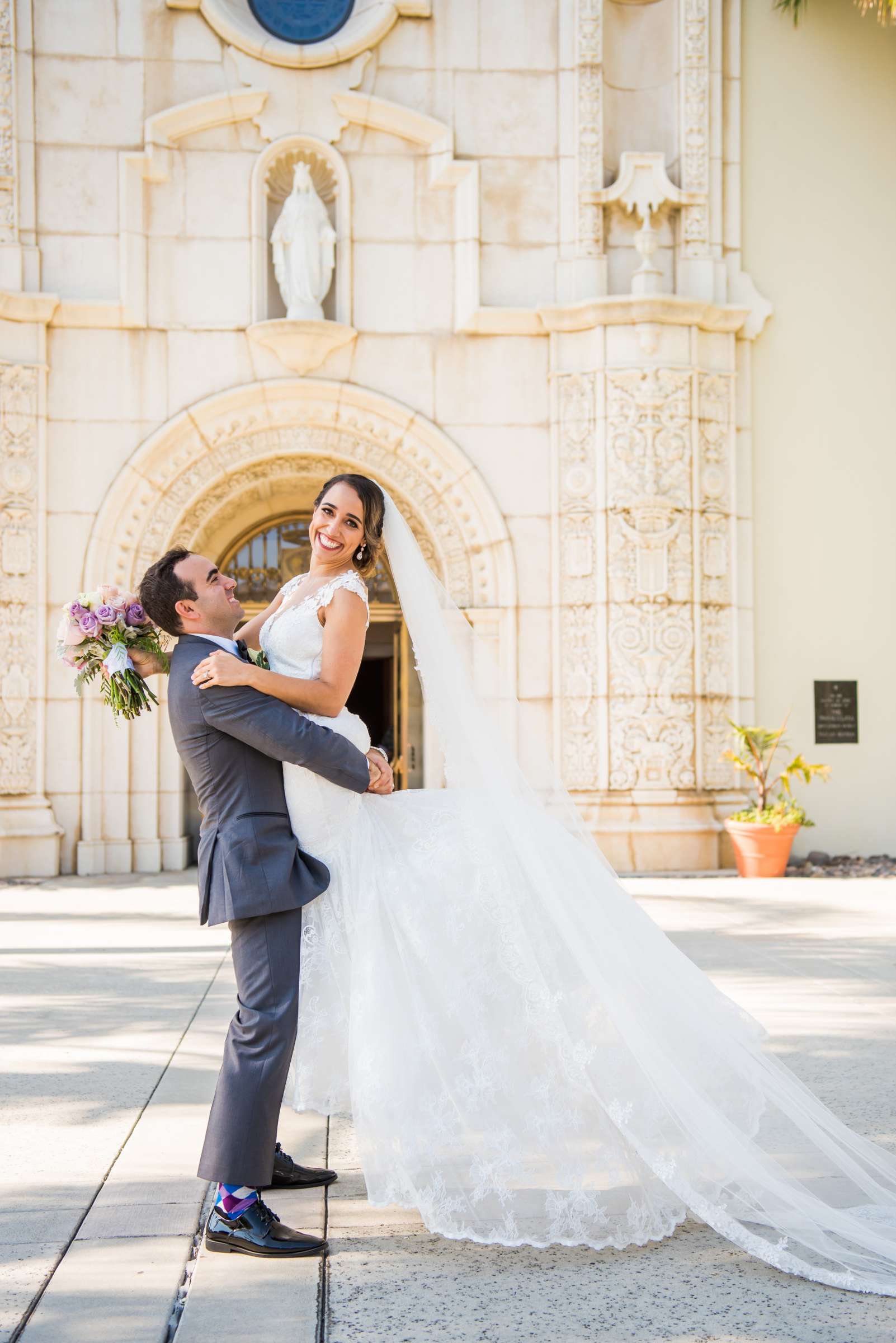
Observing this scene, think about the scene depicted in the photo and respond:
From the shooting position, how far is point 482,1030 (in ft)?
11.3

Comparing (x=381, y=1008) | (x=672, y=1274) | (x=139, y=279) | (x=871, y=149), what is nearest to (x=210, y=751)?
(x=381, y=1008)

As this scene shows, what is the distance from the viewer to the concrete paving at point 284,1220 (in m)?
2.84

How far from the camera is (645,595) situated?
12258 millimetres

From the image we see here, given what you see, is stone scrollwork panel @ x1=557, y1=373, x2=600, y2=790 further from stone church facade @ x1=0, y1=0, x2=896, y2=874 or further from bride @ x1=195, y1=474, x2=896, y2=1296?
bride @ x1=195, y1=474, x2=896, y2=1296

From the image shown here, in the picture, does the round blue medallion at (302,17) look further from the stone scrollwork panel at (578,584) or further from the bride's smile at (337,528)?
the bride's smile at (337,528)

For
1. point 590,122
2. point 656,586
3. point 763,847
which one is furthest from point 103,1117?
point 590,122

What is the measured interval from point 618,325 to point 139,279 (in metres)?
4.70

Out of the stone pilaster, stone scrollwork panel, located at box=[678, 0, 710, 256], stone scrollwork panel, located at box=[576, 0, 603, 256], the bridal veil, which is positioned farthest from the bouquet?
stone scrollwork panel, located at box=[678, 0, 710, 256]

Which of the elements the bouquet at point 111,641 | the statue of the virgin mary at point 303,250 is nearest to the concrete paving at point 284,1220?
the bouquet at point 111,641

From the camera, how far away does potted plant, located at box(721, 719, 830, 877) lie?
11.8 meters

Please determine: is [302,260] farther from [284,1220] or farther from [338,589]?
[284,1220]

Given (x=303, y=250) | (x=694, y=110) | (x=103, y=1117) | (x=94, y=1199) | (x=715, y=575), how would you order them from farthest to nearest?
1. (x=694, y=110)
2. (x=715, y=575)
3. (x=303, y=250)
4. (x=103, y=1117)
5. (x=94, y=1199)

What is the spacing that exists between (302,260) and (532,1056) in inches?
409

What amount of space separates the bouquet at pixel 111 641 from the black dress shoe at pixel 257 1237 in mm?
1428
